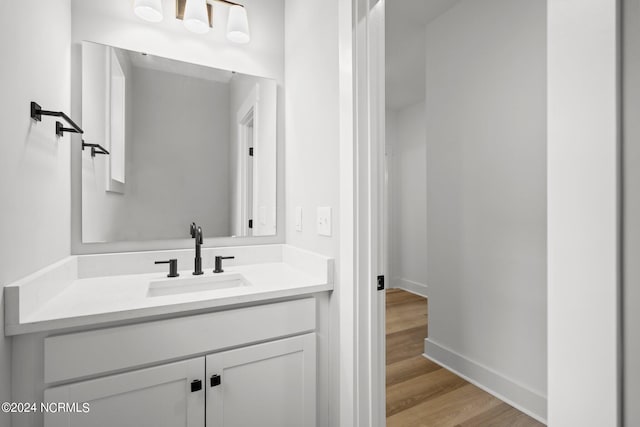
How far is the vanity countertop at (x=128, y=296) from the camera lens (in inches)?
34.1

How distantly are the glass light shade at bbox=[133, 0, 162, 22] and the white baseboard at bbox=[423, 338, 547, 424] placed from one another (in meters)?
2.67

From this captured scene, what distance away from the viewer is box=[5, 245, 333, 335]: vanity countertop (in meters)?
0.87

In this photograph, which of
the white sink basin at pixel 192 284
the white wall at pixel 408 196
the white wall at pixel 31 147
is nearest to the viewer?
the white wall at pixel 31 147

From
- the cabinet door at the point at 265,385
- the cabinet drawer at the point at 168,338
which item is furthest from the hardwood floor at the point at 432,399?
the cabinet drawer at the point at 168,338

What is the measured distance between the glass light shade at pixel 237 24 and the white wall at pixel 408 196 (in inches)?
119

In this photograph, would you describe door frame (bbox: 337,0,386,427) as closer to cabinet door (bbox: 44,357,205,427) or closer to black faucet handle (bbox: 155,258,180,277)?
cabinet door (bbox: 44,357,205,427)

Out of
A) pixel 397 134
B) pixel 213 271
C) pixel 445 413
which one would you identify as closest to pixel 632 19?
pixel 213 271

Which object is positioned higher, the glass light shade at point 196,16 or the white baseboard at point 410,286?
the glass light shade at point 196,16

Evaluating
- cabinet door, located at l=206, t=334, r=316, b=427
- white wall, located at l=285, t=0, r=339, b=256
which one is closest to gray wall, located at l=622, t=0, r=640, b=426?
white wall, located at l=285, t=0, r=339, b=256

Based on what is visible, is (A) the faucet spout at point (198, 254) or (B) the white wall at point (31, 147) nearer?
(B) the white wall at point (31, 147)

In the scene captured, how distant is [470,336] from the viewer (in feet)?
6.72

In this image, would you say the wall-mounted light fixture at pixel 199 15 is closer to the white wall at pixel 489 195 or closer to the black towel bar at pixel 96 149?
the black towel bar at pixel 96 149

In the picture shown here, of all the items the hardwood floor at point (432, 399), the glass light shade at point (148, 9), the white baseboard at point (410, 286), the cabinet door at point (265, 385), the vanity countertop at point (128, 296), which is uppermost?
the glass light shade at point (148, 9)

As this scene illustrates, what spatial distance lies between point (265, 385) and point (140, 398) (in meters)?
0.42
